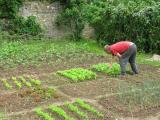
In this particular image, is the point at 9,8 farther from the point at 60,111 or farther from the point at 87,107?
the point at 60,111

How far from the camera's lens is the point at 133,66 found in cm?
1253

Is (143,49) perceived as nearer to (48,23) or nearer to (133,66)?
(133,66)

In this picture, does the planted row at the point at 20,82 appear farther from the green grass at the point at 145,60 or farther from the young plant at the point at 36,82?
the green grass at the point at 145,60

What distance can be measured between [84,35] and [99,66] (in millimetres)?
7971

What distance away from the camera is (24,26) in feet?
66.1

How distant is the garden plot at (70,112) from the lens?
845cm

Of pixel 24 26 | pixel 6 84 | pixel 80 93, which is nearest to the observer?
pixel 80 93

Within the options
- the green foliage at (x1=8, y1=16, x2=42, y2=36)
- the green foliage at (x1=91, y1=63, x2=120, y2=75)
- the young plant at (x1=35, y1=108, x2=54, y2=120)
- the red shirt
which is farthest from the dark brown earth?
the green foliage at (x1=8, y1=16, x2=42, y2=36)

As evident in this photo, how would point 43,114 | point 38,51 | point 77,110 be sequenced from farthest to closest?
point 38,51 < point 77,110 < point 43,114

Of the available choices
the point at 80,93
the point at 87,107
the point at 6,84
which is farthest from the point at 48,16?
the point at 87,107

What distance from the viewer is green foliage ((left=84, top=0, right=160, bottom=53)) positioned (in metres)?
16.5

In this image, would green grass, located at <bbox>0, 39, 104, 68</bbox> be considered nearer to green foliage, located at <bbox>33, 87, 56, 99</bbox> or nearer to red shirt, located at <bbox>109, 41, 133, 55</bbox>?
red shirt, located at <bbox>109, 41, 133, 55</bbox>

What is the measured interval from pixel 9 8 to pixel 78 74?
362 inches

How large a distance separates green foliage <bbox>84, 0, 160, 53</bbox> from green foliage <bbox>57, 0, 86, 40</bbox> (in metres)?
1.58
